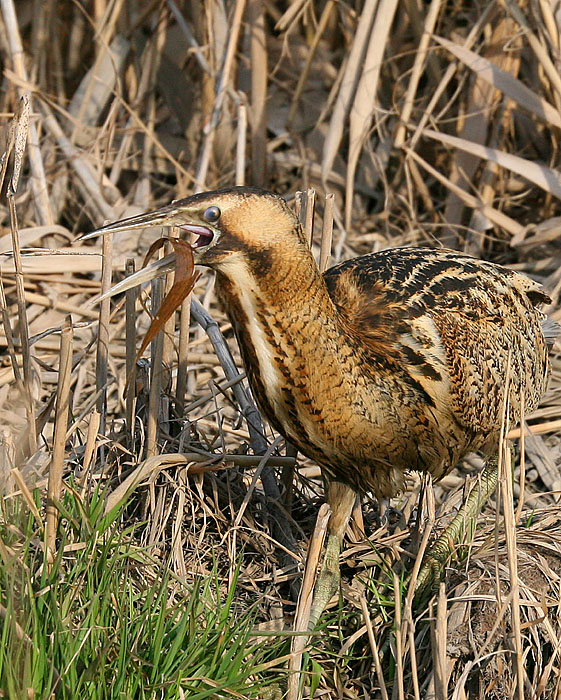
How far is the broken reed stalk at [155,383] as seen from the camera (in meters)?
2.68

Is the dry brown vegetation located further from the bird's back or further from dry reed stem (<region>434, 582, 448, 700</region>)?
the bird's back

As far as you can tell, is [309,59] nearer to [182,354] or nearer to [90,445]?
[182,354]

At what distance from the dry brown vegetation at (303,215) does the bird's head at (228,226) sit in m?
0.29

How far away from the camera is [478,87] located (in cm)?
462

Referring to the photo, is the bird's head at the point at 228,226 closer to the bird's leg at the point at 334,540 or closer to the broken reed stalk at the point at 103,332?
the broken reed stalk at the point at 103,332

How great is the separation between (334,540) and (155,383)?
2.12 ft

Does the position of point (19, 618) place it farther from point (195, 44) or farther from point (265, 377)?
point (195, 44)

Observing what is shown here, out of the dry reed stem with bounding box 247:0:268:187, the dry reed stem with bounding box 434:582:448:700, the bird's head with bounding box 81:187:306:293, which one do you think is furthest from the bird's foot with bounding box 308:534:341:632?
the dry reed stem with bounding box 247:0:268:187

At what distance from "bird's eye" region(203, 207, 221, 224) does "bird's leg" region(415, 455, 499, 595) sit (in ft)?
3.62

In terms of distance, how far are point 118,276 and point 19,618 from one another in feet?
7.97

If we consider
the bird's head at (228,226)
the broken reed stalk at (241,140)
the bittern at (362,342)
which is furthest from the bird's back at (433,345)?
the broken reed stalk at (241,140)

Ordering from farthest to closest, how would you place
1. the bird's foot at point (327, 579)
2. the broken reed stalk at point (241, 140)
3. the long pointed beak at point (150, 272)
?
the broken reed stalk at point (241, 140), the bird's foot at point (327, 579), the long pointed beak at point (150, 272)

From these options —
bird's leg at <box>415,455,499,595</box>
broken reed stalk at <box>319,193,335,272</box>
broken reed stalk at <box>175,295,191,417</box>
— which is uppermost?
broken reed stalk at <box>319,193,335,272</box>

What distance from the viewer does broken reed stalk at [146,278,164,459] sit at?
8.80 ft
